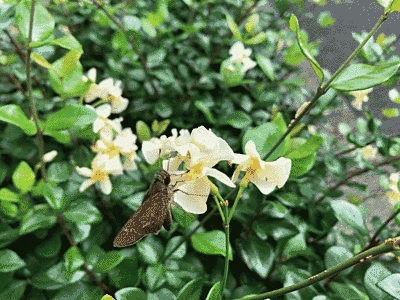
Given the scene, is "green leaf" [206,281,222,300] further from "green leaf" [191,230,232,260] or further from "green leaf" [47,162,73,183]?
"green leaf" [47,162,73,183]

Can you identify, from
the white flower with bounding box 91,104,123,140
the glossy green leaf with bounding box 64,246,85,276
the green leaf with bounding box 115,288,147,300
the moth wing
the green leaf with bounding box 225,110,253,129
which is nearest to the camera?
the moth wing

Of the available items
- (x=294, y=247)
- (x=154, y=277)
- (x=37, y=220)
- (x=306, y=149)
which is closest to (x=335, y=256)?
(x=294, y=247)

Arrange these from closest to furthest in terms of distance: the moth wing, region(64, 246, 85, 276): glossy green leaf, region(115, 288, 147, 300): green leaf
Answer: the moth wing, region(115, 288, 147, 300): green leaf, region(64, 246, 85, 276): glossy green leaf

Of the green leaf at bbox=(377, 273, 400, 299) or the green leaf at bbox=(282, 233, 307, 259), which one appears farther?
the green leaf at bbox=(282, 233, 307, 259)

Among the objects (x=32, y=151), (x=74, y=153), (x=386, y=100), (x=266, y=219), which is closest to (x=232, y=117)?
(x=266, y=219)

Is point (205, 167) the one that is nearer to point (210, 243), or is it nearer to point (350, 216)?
Result: point (210, 243)

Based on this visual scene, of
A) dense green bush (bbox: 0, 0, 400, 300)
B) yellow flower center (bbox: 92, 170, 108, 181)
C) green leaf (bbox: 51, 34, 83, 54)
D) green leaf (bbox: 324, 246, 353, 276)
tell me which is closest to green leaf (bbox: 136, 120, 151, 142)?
dense green bush (bbox: 0, 0, 400, 300)

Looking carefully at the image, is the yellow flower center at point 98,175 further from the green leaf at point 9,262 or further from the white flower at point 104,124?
the green leaf at point 9,262
